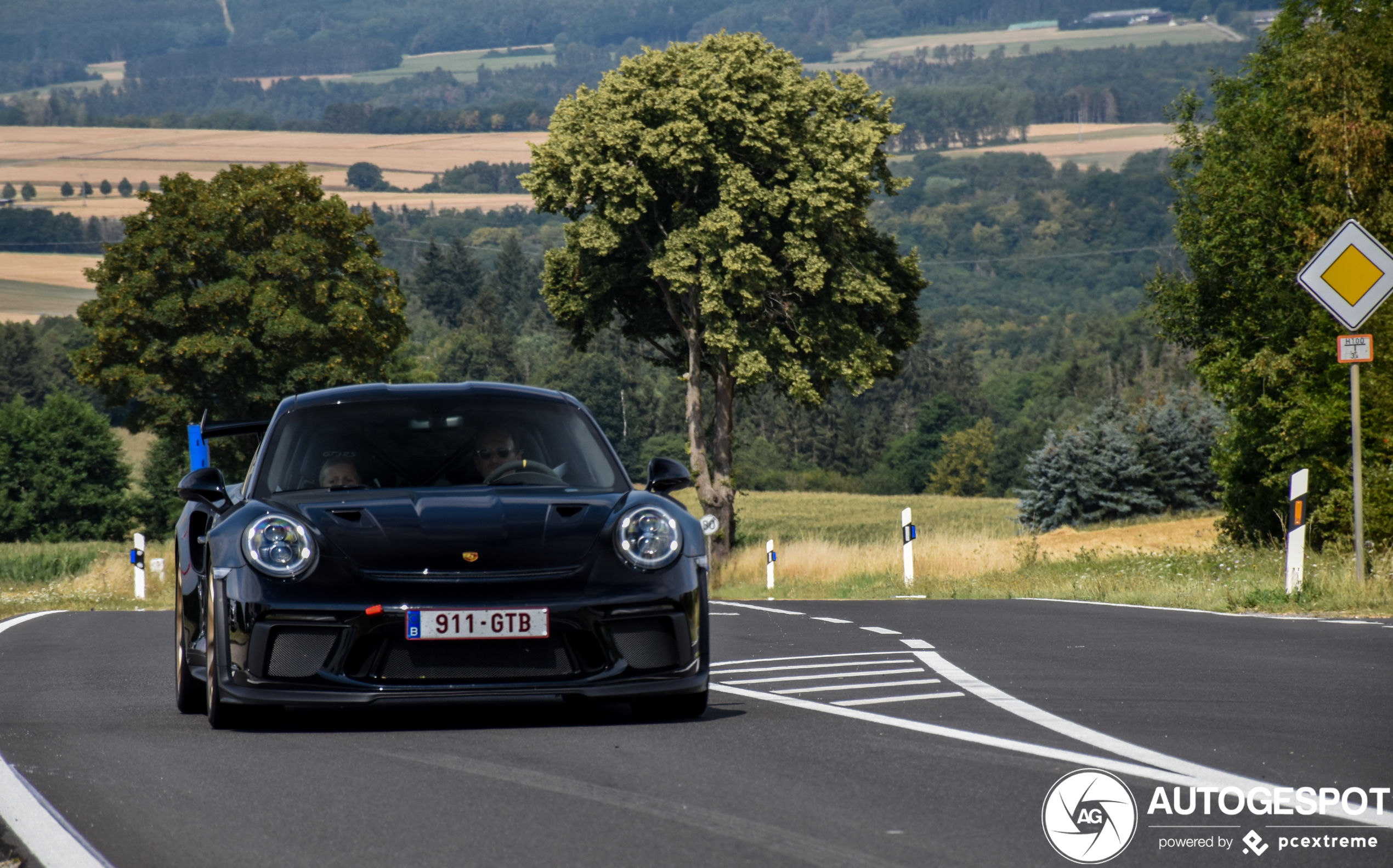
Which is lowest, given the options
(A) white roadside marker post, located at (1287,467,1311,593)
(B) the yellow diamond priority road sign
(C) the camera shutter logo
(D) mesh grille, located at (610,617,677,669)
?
(A) white roadside marker post, located at (1287,467,1311,593)

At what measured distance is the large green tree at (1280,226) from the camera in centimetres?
3183

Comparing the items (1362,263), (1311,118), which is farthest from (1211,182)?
(1362,263)

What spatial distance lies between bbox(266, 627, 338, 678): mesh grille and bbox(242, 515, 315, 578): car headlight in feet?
0.76

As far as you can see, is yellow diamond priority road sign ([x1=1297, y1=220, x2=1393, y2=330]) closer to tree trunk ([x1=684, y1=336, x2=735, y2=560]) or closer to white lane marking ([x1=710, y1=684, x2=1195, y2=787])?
white lane marking ([x1=710, y1=684, x2=1195, y2=787])

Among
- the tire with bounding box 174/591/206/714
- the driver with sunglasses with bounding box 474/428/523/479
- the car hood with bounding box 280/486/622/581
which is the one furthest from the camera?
the tire with bounding box 174/591/206/714

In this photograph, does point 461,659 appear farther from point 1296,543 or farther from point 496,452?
point 1296,543

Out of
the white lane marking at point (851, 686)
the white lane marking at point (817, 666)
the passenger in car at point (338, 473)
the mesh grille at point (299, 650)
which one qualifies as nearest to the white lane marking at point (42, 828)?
the mesh grille at point (299, 650)

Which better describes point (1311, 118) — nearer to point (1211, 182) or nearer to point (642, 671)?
point (1211, 182)

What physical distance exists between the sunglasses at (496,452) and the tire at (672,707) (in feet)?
4.52

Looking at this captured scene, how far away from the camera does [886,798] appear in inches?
213

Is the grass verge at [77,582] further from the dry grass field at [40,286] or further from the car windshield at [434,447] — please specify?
the dry grass field at [40,286]

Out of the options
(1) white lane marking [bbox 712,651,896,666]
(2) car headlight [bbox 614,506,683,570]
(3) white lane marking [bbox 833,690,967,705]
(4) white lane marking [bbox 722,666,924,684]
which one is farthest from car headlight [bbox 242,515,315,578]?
(1) white lane marking [bbox 712,651,896,666]

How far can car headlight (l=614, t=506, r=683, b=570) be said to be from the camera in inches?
275

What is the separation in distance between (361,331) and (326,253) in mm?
2871
